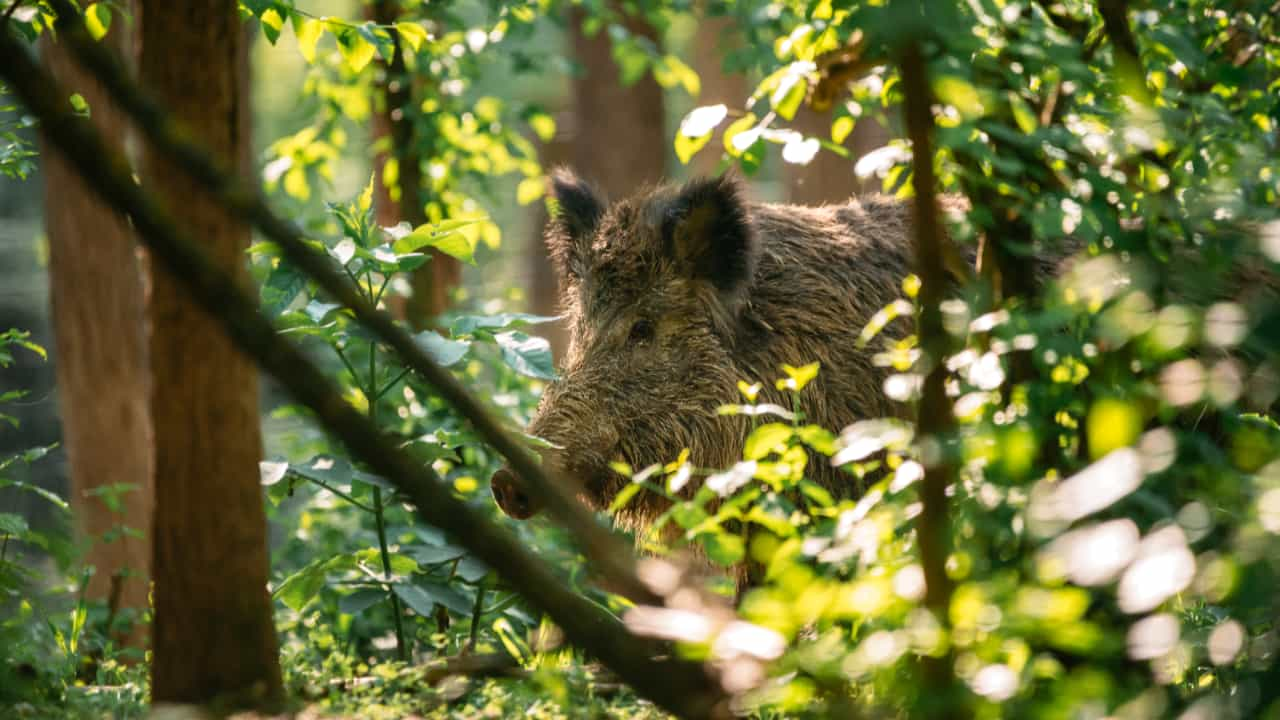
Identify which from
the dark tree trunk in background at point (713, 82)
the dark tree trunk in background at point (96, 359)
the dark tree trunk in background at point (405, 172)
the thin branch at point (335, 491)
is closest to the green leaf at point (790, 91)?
the thin branch at point (335, 491)

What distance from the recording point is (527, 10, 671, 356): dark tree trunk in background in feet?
29.7

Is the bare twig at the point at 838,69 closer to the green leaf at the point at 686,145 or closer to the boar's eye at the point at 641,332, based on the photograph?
the green leaf at the point at 686,145

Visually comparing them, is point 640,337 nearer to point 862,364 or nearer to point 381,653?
point 862,364

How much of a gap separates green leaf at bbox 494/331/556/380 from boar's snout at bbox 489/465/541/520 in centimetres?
50

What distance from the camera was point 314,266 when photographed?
125 centimetres

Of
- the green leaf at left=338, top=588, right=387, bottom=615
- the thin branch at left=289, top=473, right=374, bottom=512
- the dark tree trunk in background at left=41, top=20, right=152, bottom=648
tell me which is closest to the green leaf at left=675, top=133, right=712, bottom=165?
the thin branch at left=289, top=473, right=374, bottom=512

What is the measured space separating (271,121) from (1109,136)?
21965 mm

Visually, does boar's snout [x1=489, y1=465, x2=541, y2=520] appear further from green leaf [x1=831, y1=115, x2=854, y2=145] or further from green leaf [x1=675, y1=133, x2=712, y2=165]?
green leaf [x1=831, y1=115, x2=854, y2=145]

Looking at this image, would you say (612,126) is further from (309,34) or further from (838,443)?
(838,443)

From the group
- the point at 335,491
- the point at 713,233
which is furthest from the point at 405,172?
the point at 335,491

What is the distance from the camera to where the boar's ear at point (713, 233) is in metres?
4.54

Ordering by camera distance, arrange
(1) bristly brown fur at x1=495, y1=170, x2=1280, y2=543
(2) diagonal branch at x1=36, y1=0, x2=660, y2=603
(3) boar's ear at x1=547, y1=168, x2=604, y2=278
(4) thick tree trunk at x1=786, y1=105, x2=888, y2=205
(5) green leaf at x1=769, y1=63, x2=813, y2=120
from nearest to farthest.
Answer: (2) diagonal branch at x1=36, y1=0, x2=660, y2=603 < (5) green leaf at x1=769, y1=63, x2=813, y2=120 < (1) bristly brown fur at x1=495, y1=170, x2=1280, y2=543 < (3) boar's ear at x1=547, y1=168, x2=604, y2=278 < (4) thick tree trunk at x1=786, y1=105, x2=888, y2=205

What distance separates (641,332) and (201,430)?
8.40ft

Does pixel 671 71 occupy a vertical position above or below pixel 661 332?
above
